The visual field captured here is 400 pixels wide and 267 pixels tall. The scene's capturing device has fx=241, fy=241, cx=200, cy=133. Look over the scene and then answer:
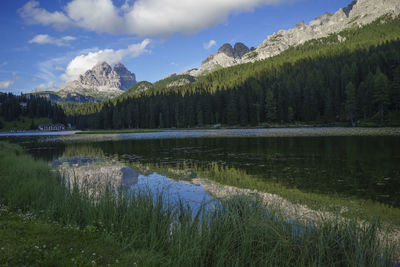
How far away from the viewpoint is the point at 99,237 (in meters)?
6.83

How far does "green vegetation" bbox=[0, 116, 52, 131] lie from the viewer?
584 feet

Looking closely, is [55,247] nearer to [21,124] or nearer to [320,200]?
[320,200]

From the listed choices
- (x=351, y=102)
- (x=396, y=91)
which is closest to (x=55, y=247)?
(x=351, y=102)

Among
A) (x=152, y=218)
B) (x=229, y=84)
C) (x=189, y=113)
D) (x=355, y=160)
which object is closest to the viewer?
(x=152, y=218)

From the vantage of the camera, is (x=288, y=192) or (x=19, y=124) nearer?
(x=288, y=192)

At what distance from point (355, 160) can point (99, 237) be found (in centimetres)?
2249

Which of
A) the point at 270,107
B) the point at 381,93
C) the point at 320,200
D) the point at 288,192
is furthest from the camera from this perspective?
the point at 270,107

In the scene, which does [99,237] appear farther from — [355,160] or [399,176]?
[355,160]

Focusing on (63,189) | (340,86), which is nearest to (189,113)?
(340,86)

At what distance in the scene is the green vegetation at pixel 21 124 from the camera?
178 metres

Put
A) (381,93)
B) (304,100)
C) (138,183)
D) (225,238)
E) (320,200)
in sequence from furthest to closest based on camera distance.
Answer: (304,100)
(381,93)
(138,183)
(320,200)
(225,238)

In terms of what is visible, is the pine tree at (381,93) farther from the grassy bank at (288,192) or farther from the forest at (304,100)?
the grassy bank at (288,192)

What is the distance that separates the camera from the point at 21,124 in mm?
186500

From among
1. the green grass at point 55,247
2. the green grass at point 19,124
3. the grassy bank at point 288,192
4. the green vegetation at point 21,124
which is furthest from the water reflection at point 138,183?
the green vegetation at point 21,124
